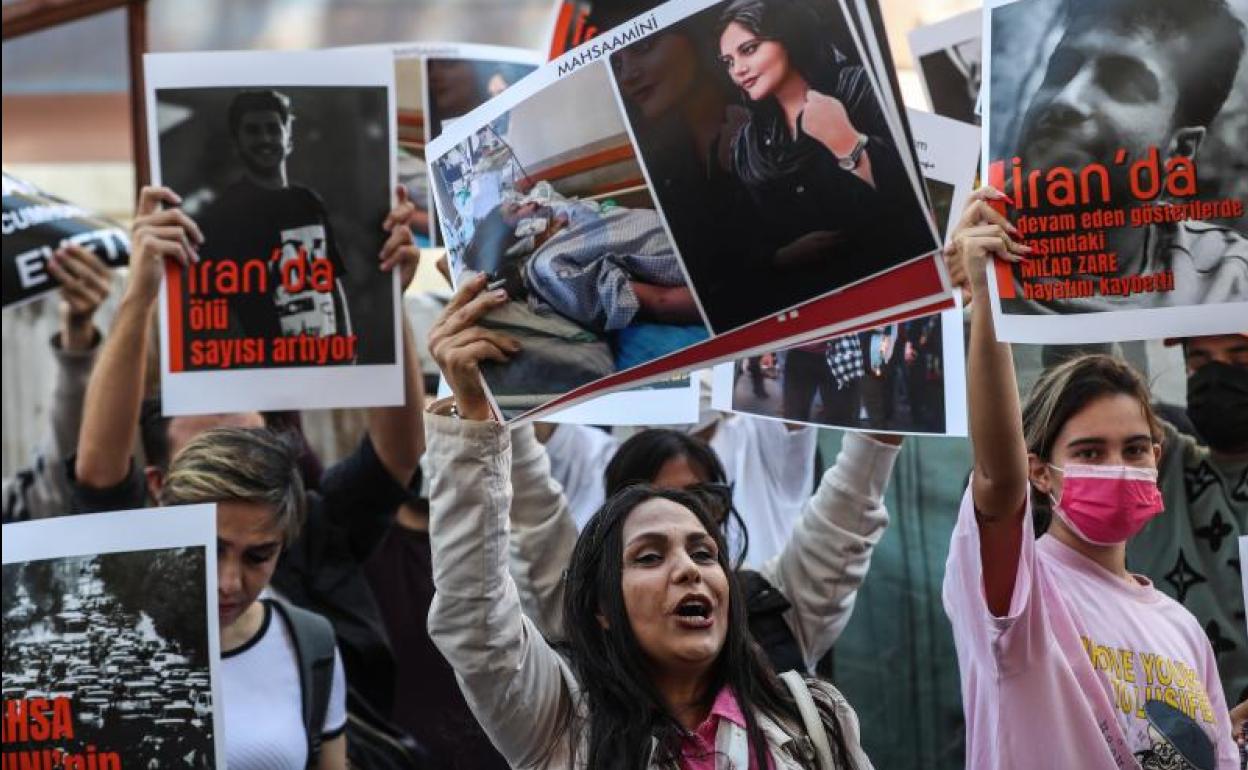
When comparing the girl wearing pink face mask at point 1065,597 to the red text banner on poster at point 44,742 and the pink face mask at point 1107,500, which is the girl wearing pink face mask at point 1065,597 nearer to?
the pink face mask at point 1107,500

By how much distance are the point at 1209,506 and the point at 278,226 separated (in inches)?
72.6

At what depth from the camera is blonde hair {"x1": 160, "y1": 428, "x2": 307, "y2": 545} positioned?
3.14 meters

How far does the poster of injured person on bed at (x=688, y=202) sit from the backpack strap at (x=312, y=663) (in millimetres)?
882

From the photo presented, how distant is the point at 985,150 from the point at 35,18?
8.42 feet

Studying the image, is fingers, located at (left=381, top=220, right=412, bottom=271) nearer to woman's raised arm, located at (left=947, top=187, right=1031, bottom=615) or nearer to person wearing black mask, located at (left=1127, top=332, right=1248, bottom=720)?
woman's raised arm, located at (left=947, top=187, right=1031, bottom=615)

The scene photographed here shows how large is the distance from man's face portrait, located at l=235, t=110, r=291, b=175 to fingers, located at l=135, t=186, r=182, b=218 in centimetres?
15

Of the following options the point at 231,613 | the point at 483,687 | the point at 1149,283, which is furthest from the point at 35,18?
the point at 1149,283

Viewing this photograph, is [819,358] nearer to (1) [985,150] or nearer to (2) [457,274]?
(1) [985,150]

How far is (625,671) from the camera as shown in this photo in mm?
2574

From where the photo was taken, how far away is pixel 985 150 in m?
2.76

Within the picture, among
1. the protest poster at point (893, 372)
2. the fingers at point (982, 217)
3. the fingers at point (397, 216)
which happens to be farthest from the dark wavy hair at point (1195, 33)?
the fingers at point (397, 216)

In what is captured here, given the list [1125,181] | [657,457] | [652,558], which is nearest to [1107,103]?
[1125,181]

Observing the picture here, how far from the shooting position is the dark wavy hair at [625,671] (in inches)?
98.2

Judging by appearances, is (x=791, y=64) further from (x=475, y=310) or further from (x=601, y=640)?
(x=601, y=640)
